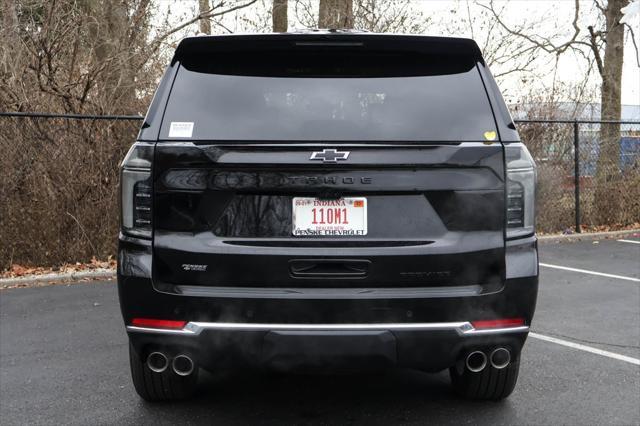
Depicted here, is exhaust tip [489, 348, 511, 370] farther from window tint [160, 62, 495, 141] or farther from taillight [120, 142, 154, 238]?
taillight [120, 142, 154, 238]

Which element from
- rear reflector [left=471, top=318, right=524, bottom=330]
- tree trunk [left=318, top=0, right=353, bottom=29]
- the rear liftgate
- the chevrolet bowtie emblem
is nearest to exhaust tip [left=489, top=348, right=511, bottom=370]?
rear reflector [left=471, top=318, right=524, bottom=330]

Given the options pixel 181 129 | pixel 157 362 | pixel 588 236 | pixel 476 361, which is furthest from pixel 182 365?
pixel 588 236

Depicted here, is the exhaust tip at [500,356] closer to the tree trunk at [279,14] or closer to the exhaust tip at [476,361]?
the exhaust tip at [476,361]

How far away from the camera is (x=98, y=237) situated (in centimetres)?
788

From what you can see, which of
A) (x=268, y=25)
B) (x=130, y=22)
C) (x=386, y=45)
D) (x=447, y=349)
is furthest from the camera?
(x=268, y=25)

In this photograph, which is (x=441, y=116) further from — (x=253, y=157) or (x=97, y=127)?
(x=97, y=127)

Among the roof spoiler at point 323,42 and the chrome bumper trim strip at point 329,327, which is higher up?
the roof spoiler at point 323,42

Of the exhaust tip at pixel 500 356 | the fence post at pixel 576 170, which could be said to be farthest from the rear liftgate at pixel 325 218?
the fence post at pixel 576 170

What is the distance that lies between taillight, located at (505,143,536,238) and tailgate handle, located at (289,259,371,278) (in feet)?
2.27

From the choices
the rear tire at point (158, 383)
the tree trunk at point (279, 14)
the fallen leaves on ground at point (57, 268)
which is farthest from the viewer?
the tree trunk at point (279, 14)

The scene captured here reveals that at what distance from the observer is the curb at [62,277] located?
280 inches

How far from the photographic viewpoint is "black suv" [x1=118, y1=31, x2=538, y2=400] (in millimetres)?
2627

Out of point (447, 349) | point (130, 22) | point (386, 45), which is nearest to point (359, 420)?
point (447, 349)

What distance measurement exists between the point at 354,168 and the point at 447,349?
2.89 feet
